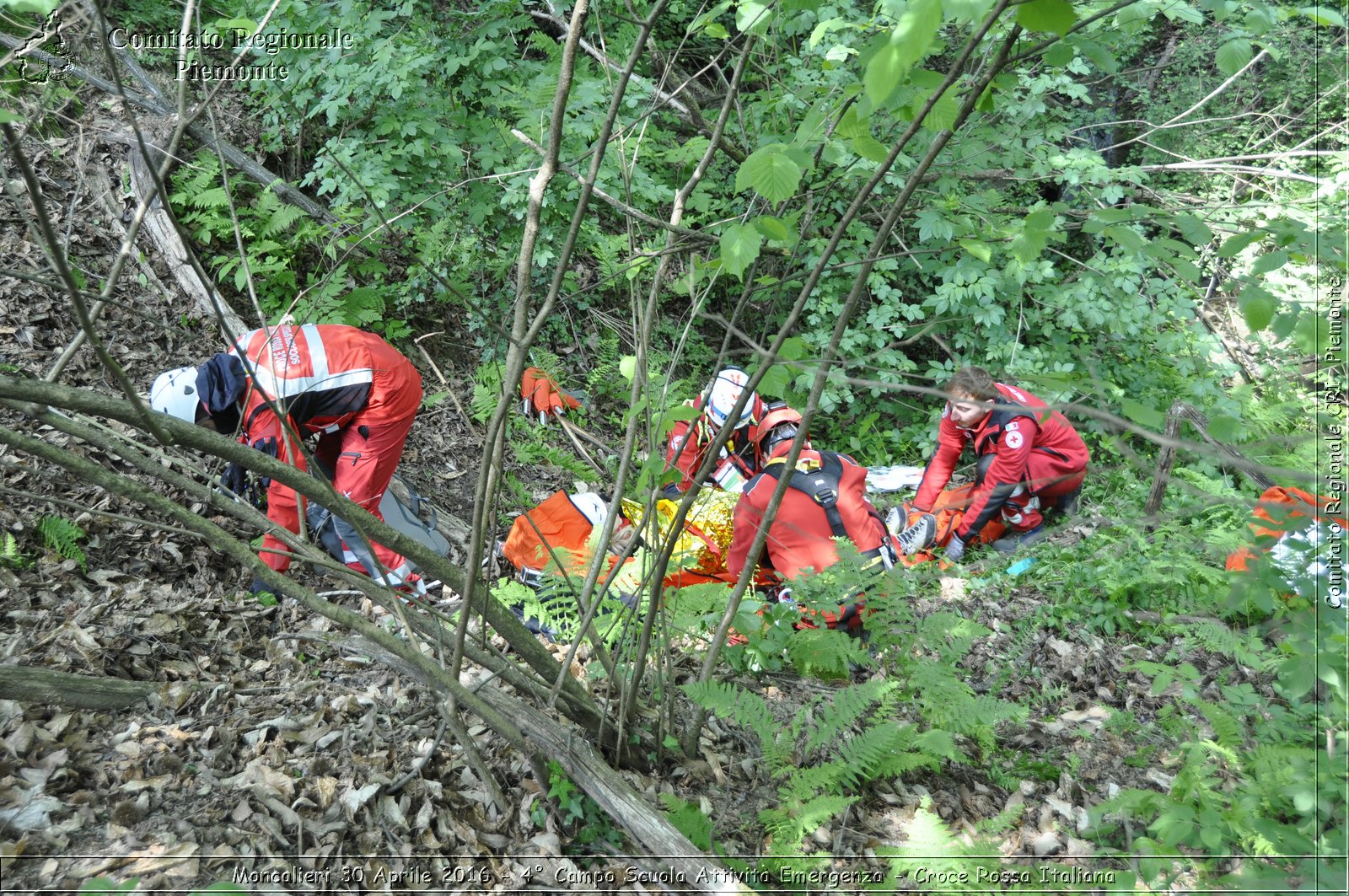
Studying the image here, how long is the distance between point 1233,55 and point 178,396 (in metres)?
4.48

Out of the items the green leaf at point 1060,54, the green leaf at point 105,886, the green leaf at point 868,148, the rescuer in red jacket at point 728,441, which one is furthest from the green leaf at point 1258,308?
the rescuer in red jacket at point 728,441

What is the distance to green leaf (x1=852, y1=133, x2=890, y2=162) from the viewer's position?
1.94 m

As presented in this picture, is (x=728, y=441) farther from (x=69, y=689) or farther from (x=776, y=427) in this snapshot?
(x=69, y=689)

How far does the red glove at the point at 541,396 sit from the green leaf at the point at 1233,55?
500 cm

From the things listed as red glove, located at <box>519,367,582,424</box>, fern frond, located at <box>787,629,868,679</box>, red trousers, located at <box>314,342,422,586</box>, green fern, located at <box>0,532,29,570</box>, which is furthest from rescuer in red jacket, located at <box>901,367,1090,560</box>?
green fern, located at <box>0,532,29,570</box>

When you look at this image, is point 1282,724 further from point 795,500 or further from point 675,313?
point 675,313

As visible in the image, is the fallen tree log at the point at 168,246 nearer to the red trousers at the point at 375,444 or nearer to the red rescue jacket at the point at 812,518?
the red trousers at the point at 375,444

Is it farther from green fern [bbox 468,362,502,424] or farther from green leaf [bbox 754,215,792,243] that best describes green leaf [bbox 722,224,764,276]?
green fern [bbox 468,362,502,424]

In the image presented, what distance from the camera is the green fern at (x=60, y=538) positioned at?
11.6 ft

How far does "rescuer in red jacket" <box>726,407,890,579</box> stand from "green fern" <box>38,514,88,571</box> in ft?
10.4

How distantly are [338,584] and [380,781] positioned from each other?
196 cm

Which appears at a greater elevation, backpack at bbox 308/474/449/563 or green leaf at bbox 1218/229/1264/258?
green leaf at bbox 1218/229/1264/258

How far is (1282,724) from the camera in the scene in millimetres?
2230

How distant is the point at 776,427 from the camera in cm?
539
